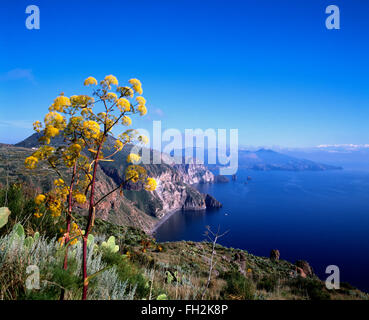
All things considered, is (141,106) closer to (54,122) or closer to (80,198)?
(54,122)

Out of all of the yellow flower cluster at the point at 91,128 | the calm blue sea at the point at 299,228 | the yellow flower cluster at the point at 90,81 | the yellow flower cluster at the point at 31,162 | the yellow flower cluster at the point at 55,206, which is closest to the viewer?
the yellow flower cluster at the point at 91,128

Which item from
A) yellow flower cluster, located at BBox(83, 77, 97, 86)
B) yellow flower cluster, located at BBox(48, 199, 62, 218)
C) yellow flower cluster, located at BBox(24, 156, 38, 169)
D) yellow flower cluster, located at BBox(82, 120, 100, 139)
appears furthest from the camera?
yellow flower cluster, located at BBox(48, 199, 62, 218)

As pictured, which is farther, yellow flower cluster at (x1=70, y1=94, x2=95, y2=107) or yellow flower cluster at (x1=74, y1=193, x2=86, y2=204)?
yellow flower cluster at (x1=74, y1=193, x2=86, y2=204)

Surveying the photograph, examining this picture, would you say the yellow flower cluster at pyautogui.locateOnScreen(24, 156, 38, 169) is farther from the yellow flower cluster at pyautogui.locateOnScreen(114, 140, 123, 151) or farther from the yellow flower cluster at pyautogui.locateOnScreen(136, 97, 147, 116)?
the yellow flower cluster at pyautogui.locateOnScreen(136, 97, 147, 116)

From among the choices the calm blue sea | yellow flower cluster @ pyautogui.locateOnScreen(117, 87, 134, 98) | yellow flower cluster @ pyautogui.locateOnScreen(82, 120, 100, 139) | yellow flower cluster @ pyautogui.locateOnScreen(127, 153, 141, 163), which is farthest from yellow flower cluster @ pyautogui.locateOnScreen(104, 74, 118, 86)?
the calm blue sea

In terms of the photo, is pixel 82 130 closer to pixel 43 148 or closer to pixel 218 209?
pixel 43 148

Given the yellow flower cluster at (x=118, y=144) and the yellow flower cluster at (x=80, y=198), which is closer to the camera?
the yellow flower cluster at (x=118, y=144)

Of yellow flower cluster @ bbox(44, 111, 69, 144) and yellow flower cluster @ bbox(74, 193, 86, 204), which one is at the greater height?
yellow flower cluster @ bbox(44, 111, 69, 144)

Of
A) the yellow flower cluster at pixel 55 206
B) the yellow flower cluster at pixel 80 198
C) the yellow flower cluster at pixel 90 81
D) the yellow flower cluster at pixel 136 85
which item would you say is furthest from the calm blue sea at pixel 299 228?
the yellow flower cluster at pixel 90 81

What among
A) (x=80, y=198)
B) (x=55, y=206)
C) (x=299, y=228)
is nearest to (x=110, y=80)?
(x=80, y=198)

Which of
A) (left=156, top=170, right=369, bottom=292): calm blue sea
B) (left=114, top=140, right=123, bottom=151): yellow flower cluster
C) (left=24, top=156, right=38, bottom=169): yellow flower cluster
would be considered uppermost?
(left=114, top=140, right=123, bottom=151): yellow flower cluster

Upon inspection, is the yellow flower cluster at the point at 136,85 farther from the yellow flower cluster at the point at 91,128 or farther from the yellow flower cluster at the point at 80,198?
the yellow flower cluster at the point at 80,198
